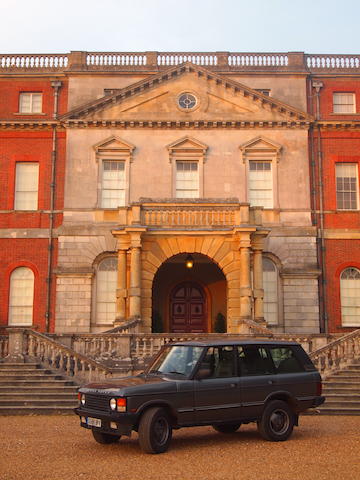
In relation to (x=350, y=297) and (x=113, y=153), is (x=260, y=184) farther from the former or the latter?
(x=113, y=153)

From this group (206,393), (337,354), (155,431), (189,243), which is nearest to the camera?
(155,431)

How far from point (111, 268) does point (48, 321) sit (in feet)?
A: 11.2

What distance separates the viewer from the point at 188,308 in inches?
1136

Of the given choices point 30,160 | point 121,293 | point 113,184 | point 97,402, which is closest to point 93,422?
point 97,402

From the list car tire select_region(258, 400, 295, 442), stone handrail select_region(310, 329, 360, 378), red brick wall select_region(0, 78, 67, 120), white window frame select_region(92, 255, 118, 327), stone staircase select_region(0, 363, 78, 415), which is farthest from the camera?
red brick wall select_region(0, 78, 67, 120)

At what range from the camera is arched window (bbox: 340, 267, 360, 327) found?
2606 cm

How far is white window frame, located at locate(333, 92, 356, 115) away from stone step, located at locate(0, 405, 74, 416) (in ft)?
63.6

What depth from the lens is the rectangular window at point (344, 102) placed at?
1112 inches

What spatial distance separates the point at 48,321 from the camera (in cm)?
2559

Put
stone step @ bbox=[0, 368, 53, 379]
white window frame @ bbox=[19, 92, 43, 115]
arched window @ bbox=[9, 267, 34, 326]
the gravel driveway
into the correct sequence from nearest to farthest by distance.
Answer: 1. the gravel driveway
2. stone step @ bbox=[0, 368, 53, 379]
3. arched window @ bbox=[9, 267, 34, 326]
4. white window frame @ bbox=[19, 92, 43, 115]

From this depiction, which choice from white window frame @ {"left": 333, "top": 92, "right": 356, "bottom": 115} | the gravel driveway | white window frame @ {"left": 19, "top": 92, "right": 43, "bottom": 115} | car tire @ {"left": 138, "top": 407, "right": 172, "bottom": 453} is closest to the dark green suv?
car tire @ {"left": 138, "top": 407, "right": 172, "bottom": 453}

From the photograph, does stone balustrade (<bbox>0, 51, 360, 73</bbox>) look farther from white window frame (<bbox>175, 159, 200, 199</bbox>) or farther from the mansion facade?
white window frame (<bbox>175, 159, 200, 199</bbox>)

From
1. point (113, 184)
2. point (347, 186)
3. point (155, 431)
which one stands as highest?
point (347, 186)

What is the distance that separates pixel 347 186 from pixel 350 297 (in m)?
4.92
